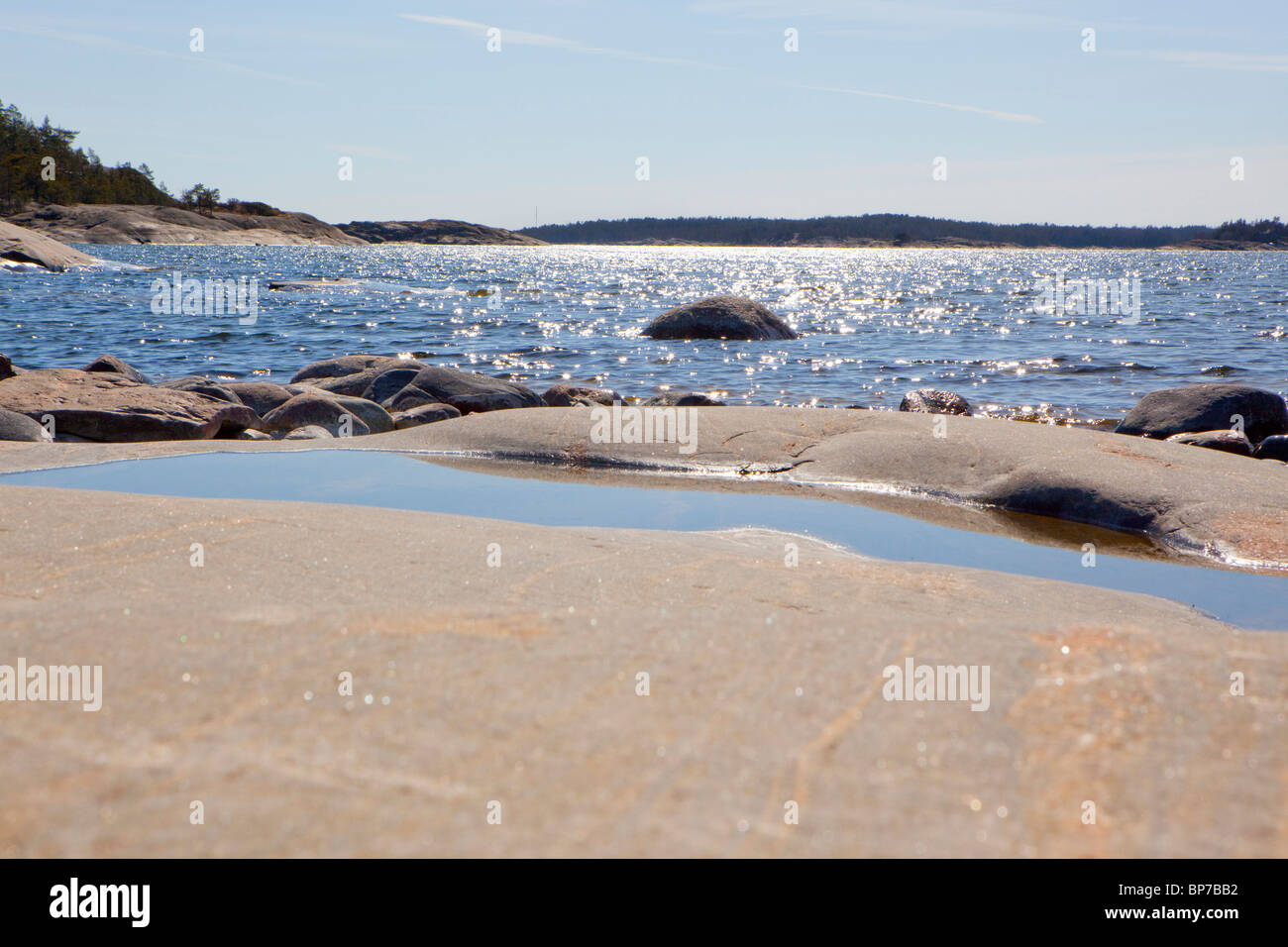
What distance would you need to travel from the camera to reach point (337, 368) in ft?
36.6

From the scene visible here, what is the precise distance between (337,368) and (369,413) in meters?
3.09

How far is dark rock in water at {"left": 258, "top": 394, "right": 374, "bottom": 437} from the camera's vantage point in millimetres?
7867

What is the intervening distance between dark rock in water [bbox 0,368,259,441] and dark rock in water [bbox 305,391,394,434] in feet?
2.40

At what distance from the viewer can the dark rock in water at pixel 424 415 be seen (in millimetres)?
8398

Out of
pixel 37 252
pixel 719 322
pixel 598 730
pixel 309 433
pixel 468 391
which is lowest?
pixel 598 730

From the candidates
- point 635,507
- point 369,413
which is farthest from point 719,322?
point 635,507

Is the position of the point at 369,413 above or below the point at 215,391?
below

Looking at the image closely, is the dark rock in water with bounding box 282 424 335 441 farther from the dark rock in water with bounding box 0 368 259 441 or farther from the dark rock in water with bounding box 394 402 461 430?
the dark rock in water with bounding box 394 402 461 430

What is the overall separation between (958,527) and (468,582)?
2.63 m

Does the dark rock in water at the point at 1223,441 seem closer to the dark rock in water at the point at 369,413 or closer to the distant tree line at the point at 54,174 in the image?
the dark rock in water at the point at 369,413

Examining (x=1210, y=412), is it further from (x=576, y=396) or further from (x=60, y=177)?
(x=60, y=177)
